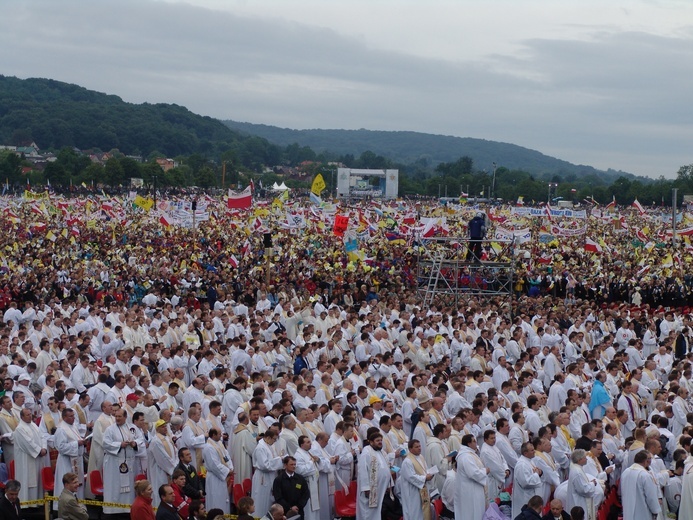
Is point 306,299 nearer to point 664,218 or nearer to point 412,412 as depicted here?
point 412,412

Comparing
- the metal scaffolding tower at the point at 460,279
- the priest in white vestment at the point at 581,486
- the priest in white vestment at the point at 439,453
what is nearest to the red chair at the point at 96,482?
the priest in white vestment at the point at 439,453

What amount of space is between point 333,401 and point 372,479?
6.21 ft

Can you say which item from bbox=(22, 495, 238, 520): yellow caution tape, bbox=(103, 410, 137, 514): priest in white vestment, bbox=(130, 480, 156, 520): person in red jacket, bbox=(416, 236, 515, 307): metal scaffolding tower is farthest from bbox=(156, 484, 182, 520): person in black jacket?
bbox=(416, 236, 515, 307): metal scaffolding tower

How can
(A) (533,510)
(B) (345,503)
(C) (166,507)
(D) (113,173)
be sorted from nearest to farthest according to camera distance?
(C) (166,507)
(A) (533,510)
(B) (345,503)
(D) (113,173)

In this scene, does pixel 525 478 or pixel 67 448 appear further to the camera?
pixel 67 448

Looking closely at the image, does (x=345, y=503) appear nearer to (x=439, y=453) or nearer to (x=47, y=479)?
(x=439, y=453)

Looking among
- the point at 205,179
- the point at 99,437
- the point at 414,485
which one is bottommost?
the point at 414,485

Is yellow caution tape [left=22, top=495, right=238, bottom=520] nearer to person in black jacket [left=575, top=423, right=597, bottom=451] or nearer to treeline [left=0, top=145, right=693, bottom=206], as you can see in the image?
person in black jacket [left=575, top=423, right=597, bottom=451]

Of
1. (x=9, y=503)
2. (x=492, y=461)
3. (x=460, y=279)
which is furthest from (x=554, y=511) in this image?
(x=460, y=279)

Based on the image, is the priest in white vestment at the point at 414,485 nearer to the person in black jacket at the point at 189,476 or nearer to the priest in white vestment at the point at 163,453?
the person in black jacket at the point at 189,476

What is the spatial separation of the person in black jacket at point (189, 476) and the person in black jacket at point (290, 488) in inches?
34.3

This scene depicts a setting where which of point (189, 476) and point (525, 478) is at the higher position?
point (525, 478)

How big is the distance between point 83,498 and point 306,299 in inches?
536

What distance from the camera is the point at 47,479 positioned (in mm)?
13000
